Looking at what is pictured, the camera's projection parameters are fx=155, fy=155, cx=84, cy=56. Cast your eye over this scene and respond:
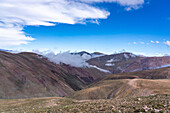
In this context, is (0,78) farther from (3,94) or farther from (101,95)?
(101,95)

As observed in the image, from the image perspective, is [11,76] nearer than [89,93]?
No

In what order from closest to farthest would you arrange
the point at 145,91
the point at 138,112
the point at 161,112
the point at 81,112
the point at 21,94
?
the point at 161,112
the point at 138,112
the point at 81,112
the point at 145,91
the point at 21,94

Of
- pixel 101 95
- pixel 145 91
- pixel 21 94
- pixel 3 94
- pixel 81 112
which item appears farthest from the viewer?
pixel 21 94

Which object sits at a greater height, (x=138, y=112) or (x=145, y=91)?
(x=138, y=112)

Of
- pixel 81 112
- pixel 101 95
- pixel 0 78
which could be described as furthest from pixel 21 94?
pixel 81 112

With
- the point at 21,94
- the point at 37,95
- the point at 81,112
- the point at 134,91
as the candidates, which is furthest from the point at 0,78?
the point at 81,112

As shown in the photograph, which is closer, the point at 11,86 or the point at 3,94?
the point at 3,94

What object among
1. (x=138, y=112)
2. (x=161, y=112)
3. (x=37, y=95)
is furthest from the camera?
(x=37, y=95)

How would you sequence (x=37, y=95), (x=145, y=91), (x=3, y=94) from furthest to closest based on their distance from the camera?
1. (x=37, y=95)
2. (x=3, y=94)
3. (x=145, y=91)

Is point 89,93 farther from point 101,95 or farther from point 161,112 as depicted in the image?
point 161,112
